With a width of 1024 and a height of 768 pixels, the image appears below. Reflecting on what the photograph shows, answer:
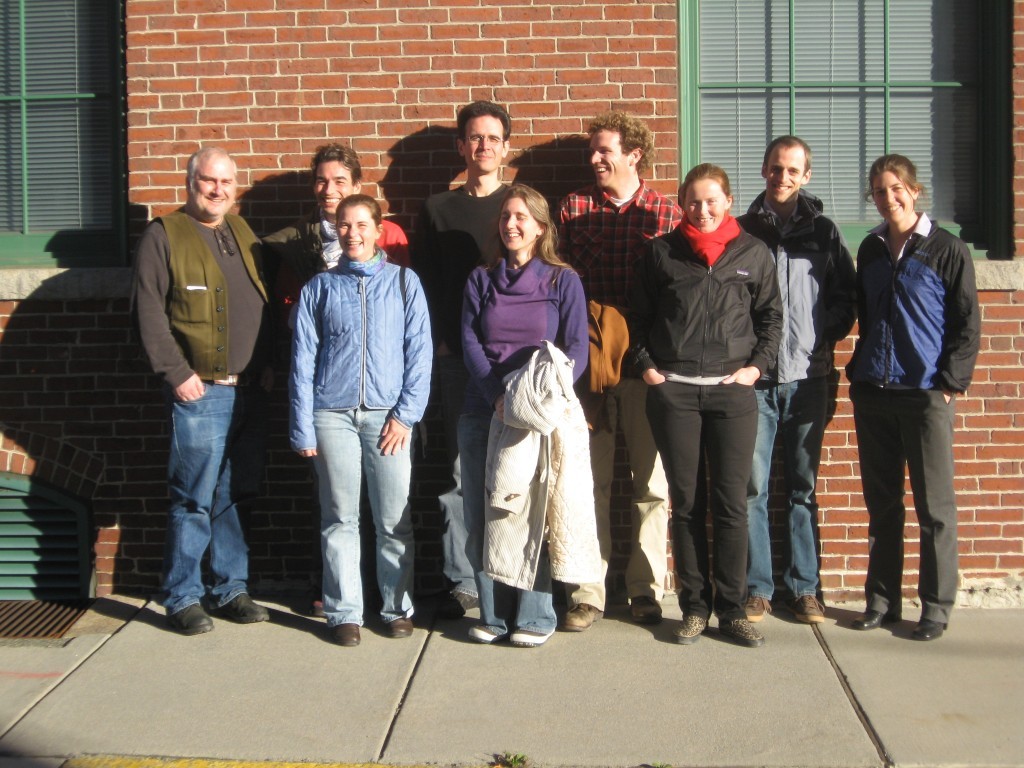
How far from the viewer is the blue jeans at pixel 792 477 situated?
5.20 m

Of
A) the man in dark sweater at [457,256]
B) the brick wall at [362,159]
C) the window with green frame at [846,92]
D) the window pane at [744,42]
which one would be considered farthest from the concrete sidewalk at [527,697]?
the window pane at [744,42]

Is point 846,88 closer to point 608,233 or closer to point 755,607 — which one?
point 608,233

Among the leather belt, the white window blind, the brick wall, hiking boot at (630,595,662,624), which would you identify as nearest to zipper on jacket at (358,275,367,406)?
the leather belt

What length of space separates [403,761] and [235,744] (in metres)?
0.62

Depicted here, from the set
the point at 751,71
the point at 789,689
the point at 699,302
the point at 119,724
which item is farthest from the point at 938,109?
the point at 119,724

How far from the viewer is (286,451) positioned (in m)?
5.78

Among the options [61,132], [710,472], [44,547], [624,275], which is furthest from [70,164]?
[710,472]

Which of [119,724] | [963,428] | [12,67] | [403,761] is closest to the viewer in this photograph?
[403,761]

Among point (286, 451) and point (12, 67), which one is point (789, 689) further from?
point (12, 67)

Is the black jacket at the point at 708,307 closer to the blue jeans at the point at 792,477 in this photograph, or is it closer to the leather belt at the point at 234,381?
the blue jeans at the point at 792,477

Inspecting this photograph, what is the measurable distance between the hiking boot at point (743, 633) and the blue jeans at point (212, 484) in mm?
2280

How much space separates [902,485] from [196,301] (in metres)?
3.28

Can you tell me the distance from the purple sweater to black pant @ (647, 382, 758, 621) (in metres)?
0.43

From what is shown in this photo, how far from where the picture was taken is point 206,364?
5074 mm
